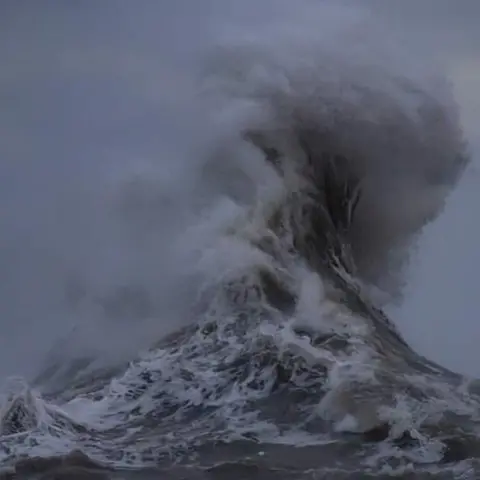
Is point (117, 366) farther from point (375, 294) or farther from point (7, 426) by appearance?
point (375, 294)

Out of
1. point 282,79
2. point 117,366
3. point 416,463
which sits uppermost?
point 282,79

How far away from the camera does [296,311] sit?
1179 cm

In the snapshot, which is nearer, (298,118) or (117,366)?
(117,366)

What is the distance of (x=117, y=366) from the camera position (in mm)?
11164

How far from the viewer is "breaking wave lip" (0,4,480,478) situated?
812 cm

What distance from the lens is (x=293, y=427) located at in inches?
335

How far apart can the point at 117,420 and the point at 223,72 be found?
31.8 ft

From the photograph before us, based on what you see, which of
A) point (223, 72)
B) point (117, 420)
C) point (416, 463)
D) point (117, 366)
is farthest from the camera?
point (223, 72)

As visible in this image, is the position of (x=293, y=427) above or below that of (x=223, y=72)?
below

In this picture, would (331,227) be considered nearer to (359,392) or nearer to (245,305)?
(245,305)

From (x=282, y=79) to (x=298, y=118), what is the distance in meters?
0.83

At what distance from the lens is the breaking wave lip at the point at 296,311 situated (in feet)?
26.6

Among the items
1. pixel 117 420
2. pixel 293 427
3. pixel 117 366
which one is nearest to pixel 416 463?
pixel 293 427

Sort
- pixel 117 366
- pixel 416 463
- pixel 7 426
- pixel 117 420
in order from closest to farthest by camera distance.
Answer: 1. pixel 416 463
2. pixel 7 426
3. pixel 117 420
4. pixel 117 366
